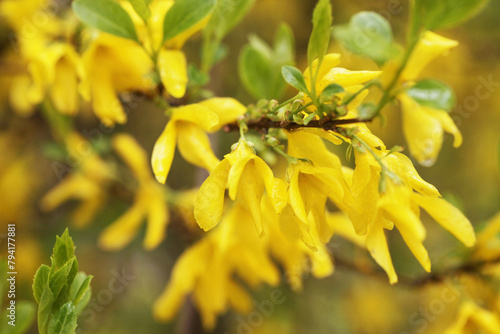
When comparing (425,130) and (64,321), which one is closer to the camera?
(64,321)

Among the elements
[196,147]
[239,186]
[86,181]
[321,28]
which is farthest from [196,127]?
[86,181]

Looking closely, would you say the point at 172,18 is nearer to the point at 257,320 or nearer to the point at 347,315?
the point at 257,320

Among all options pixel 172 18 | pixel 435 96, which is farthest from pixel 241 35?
pixel 435 96

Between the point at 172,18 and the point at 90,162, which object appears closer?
the point at 172,18

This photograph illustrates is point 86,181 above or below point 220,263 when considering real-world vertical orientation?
below

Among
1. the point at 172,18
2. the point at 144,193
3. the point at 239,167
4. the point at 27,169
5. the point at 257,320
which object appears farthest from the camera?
the point at 257,320

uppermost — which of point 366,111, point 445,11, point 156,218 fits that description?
point 445,11

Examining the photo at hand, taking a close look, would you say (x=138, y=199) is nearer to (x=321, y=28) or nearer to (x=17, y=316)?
(x=17, y=316)

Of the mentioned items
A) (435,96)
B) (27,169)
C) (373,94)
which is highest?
(435,96)
